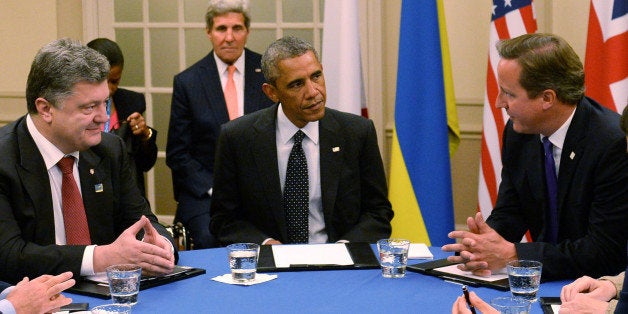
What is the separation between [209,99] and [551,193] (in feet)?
7.45

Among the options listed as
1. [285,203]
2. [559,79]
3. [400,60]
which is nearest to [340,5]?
[400,60]

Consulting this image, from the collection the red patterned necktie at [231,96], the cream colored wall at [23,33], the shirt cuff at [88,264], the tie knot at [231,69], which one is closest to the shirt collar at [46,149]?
the shirt cuff at [88,264]

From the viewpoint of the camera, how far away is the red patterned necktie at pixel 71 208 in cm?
299

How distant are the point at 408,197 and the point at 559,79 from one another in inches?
68.4

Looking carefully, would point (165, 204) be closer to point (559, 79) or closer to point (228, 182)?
point (228, 182)

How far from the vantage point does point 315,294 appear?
8.25 ft

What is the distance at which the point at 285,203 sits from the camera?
140 inches

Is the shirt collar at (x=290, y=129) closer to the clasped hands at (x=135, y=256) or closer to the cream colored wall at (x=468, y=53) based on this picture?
the clasped hands at (x=135, y=256)

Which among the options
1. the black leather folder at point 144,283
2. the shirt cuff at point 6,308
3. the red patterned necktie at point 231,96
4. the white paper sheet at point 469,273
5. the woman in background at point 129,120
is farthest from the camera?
the red patterned necktie at point 231,96

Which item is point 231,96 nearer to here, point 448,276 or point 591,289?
point 448,276

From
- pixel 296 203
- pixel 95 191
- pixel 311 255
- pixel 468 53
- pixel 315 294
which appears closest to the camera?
pixel 315 294

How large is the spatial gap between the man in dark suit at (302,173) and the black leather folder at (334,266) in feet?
1.57

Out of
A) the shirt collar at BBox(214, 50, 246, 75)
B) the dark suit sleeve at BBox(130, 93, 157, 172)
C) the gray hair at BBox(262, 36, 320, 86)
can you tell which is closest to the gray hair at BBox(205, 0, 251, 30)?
the shirt collar at BBox(214, 50, 246, 75)

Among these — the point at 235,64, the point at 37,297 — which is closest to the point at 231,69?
the point at 235,64
